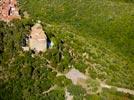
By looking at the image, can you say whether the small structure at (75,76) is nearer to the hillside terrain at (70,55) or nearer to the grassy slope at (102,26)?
the hillside terrain at (70,55)

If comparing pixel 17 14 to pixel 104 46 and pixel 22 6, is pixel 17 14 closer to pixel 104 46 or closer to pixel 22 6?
Result: pixel 22 6

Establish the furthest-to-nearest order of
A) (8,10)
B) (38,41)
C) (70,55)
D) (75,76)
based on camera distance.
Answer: (8,10)
(70,55)
(38,41)
(75,76)

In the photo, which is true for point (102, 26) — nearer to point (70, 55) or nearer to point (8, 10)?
point (70, 55)

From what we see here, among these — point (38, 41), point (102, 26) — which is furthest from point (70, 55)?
point (102, 26)

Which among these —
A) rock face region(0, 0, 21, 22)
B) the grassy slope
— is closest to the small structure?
the grassy slope

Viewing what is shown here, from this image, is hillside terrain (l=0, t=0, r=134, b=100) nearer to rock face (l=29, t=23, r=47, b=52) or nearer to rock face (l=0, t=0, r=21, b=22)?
rock face (l=29, t=23, r=47, b=52)

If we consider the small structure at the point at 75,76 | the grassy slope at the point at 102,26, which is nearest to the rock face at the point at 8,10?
the grassy slope at the point at 102,26
